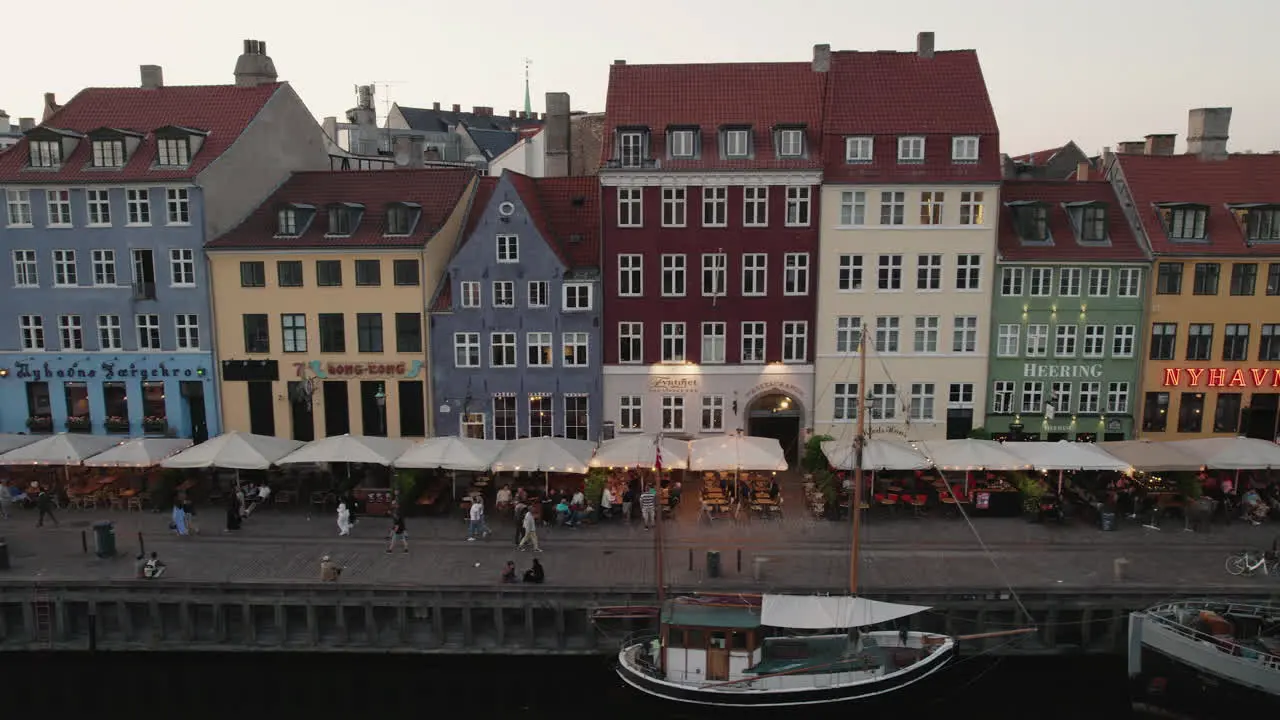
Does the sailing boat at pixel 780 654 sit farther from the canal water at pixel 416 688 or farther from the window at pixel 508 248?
the window at pixel 508 248

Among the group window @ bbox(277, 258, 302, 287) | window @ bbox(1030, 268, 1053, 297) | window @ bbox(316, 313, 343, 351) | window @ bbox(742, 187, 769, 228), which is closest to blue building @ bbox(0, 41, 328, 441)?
window @ bbox(277, 258, 302, 287)

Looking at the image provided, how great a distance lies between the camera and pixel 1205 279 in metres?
39.7

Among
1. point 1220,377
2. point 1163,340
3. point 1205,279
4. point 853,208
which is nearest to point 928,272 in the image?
point 853,208

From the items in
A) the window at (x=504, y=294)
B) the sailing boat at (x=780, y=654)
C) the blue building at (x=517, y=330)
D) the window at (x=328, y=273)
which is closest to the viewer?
the sailing boat at (x=780, y=654)

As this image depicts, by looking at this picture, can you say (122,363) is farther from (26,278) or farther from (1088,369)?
(1088,369)

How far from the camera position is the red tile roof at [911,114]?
129 feet

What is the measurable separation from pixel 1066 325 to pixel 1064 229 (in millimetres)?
4384

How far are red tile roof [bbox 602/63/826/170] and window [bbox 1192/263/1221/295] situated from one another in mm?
17419

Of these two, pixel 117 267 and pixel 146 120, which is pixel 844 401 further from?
pixel 146 120

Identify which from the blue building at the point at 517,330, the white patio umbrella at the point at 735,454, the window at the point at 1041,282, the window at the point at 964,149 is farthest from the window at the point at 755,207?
the window at the point at 1041,282

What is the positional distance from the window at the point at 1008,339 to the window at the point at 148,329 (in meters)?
38.2

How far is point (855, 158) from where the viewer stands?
130 ft

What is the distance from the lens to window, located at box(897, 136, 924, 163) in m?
39.4

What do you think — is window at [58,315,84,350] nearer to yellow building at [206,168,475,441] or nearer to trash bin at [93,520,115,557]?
yellow building at [206,168,475,441]
